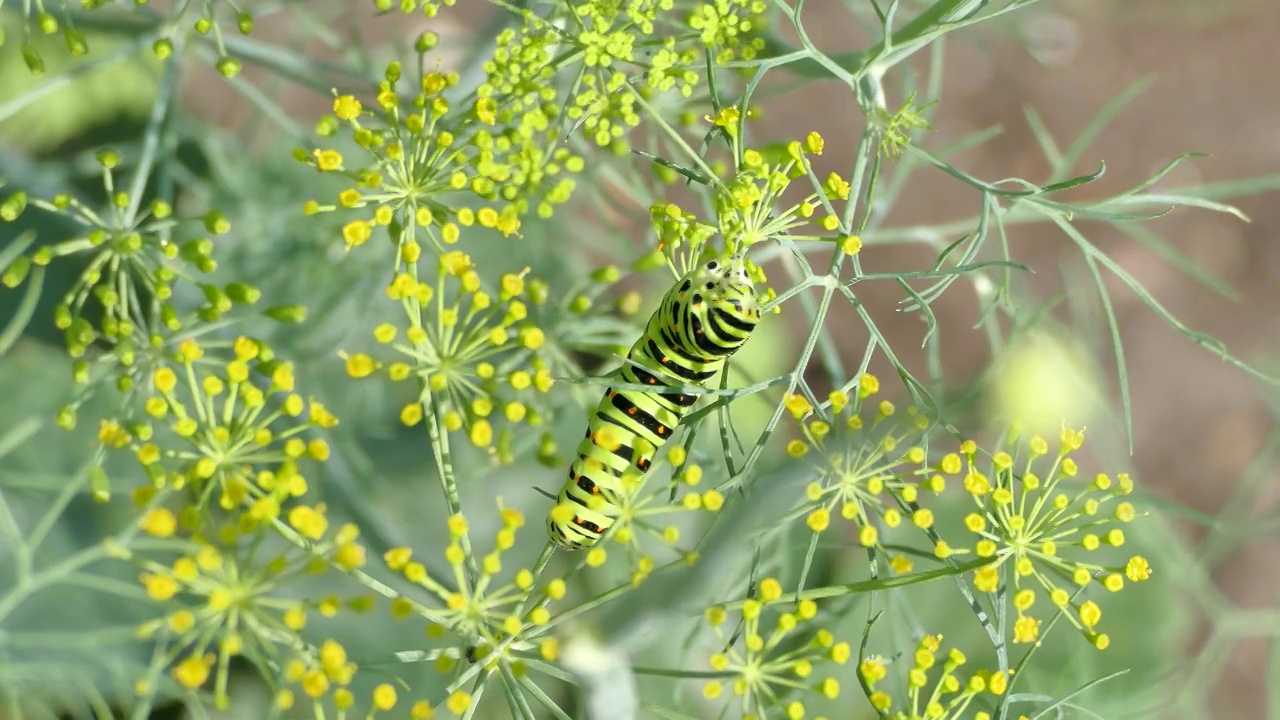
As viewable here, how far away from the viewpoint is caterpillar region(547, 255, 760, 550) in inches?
38.3

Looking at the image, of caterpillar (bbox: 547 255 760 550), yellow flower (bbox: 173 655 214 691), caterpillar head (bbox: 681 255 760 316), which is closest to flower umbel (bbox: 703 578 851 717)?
caterpillar (bbox: 547 255 760 550)

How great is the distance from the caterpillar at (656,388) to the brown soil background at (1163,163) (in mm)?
2098

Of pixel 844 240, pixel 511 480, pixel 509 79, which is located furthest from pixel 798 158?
pixel 511 480

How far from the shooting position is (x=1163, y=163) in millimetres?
→ 3172

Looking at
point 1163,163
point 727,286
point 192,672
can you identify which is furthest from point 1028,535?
point 1163,163

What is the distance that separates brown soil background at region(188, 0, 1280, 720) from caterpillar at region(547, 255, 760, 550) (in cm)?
210

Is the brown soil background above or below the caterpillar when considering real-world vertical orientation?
above

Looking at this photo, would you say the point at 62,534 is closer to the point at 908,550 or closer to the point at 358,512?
the point at 358,512

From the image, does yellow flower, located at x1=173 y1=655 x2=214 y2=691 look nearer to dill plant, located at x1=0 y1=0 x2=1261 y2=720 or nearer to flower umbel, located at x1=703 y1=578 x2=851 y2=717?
dill plant, located at x1=0 y1=0 x2=1261 y2=720

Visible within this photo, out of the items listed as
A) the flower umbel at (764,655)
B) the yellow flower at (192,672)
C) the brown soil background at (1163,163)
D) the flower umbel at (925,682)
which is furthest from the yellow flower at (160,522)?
the brown soil background at (1163,163)

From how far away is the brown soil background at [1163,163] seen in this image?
3.11 meters

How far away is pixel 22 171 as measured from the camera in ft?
5.72

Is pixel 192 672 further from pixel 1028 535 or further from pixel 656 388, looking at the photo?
pixel 1028 535

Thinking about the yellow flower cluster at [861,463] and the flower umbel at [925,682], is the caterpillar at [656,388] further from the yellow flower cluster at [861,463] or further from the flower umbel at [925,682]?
the flower umbel at [925,682]
